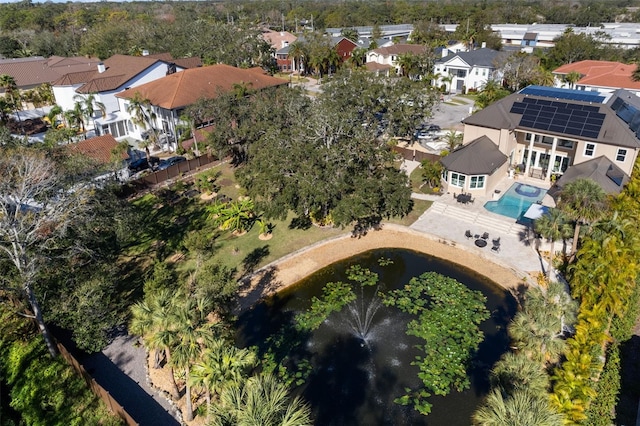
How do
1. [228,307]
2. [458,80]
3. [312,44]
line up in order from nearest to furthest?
[228,307], [458,80], [312,44]

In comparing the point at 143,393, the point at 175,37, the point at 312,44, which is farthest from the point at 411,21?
the point at 143,393

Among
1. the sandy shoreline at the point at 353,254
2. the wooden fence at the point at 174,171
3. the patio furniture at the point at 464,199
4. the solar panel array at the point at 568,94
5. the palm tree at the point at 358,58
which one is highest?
the solar panel array at the point at 568,94

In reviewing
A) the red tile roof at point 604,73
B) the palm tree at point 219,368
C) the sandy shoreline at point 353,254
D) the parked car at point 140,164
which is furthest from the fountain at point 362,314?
the red tile roof at point 604,73

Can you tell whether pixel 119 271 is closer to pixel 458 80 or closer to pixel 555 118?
pixel 555 118

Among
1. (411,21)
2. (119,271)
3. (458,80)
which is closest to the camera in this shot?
(119,271)

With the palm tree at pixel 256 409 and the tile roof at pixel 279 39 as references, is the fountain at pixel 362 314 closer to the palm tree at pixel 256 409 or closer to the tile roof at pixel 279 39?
the palm tree at pixel 256 409
